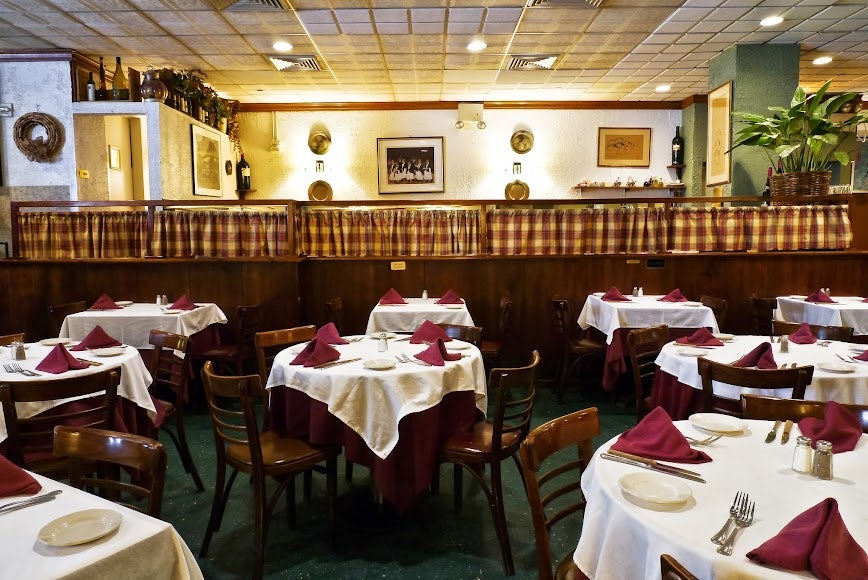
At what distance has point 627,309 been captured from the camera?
4.93 meters

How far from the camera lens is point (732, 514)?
4.75 feet

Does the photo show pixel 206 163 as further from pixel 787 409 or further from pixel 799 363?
pixel 787 409

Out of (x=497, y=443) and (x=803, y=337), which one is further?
(x=803, y=337)

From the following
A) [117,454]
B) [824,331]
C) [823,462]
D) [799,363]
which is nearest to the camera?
[823,462]

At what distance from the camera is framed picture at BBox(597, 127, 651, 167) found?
9.84 meters

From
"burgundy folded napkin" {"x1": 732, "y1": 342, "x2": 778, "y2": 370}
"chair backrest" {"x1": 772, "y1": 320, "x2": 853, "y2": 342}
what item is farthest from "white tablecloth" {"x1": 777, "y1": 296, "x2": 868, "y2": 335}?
"burgundy folded napkin" {"x1": 732, "y1": 342, "x2": 778, "y2": 370}

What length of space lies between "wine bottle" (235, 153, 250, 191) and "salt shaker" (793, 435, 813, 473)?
937 centimetres

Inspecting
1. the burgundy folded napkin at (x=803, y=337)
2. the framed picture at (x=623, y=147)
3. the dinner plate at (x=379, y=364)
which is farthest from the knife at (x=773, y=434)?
the framed picture at (x=623, y=147)

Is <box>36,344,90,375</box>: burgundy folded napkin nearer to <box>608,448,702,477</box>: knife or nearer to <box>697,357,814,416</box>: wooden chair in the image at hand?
<box>608,448,702,477</box>: knife

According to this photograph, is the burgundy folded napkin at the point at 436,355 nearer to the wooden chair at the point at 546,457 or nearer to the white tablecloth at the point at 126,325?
the wooden chair at the point at 546,457

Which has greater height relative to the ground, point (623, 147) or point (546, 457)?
point (623, 147)

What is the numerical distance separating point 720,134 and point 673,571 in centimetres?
730

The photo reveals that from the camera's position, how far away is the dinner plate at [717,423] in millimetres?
2048

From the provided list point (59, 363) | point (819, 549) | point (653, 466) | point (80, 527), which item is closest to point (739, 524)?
point (819, 549)
